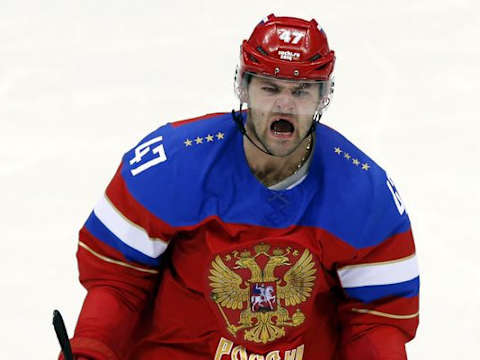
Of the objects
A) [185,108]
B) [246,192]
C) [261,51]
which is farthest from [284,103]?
[185,108]

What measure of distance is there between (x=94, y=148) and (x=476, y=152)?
136 cm

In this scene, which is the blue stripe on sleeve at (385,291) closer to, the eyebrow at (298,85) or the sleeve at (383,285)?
the sleeve at (383,285)

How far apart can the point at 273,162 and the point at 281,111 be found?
0.16 meters

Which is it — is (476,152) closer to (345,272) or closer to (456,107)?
(456,107)

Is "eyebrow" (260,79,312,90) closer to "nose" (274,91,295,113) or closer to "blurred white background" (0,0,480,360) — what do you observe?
"nose" (274,91,295,113)

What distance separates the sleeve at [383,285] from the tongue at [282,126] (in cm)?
29

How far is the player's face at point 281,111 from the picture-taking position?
9.76 ft

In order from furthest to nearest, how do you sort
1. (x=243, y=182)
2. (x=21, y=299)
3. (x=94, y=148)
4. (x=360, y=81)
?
(x=360, y=81)
(x=94, y=148)
(x=21, y=299)
(x=243, y=182)

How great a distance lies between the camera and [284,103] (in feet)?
9.75

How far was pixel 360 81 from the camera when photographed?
15.7 feet

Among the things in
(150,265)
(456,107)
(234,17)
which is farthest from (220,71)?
(150,265)

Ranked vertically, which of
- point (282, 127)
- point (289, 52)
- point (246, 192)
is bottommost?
point (246, 192)

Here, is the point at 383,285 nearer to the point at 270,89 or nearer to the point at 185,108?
the point at 270,89

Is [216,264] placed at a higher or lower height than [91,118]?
lower
